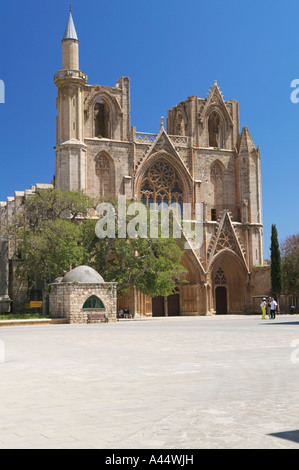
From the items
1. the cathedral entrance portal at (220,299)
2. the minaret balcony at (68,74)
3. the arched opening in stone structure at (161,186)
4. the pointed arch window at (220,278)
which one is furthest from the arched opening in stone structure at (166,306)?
the minaret balcony at (68,74)

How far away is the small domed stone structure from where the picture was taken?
30.0 m

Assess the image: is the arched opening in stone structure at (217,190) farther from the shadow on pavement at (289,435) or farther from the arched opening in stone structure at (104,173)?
the shadow on pavement at (289,435)

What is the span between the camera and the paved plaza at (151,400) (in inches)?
190

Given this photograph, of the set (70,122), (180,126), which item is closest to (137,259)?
(70,122)

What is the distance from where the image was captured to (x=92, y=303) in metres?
30.7

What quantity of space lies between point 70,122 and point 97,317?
63.1 feet

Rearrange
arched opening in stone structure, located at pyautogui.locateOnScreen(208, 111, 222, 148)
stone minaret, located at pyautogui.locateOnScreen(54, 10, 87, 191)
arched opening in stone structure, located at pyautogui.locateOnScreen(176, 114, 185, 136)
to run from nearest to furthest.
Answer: stone minaret, located at pyautogui.locateOnScreen(54, 10, 87, 191) < arched opening in stone structure, located at pyautogui.locateOnScreen(176, 114, 185, 136) < arched opening in stone structure, located at pyautogui.locateOnScreen(208, 111, 222, 148)

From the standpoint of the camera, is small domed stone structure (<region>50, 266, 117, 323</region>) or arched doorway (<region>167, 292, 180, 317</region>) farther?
arched doorway (<region>167, 292, 180, 317</region>)

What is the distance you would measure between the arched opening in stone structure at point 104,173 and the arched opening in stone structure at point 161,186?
288 cm

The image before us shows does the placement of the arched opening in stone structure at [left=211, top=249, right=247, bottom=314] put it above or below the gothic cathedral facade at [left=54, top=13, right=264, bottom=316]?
below

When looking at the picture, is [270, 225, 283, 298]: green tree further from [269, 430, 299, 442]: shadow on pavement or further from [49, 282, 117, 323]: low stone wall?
[269, 430, 299, 442]: shadow on pavement

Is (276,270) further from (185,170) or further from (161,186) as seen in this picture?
(161,186)

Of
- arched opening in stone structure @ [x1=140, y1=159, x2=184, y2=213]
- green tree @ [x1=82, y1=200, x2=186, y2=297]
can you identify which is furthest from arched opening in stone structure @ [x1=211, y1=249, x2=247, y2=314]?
green tree @ [x1=82, y1=200, x2=186, y2=297]
